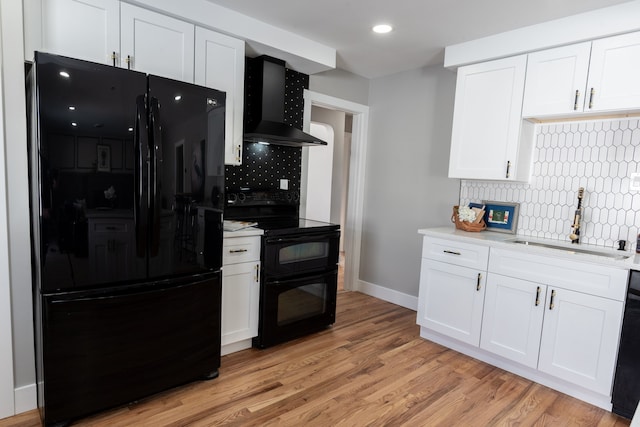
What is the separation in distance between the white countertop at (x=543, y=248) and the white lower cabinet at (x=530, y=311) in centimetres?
3

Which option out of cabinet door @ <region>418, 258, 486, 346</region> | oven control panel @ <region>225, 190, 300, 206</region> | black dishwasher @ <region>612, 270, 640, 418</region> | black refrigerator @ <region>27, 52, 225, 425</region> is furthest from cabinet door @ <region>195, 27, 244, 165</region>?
black dishwasher @ <region>612, 270, 640, 418</region>

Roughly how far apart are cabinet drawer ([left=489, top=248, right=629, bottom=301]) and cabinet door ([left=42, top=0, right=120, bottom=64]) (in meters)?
2.86

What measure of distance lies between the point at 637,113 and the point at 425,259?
1747 millimetres

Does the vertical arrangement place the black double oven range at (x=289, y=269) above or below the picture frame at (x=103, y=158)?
below

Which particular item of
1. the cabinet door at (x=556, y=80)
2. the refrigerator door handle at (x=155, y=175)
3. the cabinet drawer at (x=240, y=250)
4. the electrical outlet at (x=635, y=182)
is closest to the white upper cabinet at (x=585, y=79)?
the cabinet door at (x=556, y=80)

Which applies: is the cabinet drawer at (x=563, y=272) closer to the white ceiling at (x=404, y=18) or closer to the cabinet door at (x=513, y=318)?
the cabinet door at (x=513, y=318)

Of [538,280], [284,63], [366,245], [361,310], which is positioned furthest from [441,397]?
[284,63]

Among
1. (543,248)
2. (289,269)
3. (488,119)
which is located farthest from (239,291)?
(488,119)

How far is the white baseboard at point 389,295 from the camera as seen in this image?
3834 mm

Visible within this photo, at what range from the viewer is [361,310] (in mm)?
3748

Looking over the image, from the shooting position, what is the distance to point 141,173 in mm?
1866

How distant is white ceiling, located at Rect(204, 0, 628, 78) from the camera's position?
2352 mm

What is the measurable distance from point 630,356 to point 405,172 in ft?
7.79

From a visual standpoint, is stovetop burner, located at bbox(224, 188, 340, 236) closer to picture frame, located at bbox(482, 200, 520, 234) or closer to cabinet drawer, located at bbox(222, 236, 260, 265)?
cabinet drawer, located at bbox(222, 236, 260, 265)
